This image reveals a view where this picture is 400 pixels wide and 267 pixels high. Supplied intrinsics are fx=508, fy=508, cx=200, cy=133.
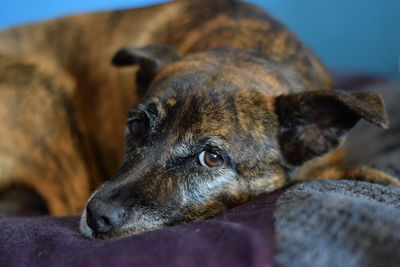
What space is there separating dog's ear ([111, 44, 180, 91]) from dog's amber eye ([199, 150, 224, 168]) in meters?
0.61

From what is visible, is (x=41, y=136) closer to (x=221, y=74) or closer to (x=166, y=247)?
(x=221, y=74)

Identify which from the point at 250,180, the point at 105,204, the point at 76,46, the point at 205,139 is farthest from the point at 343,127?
the point at 76,46

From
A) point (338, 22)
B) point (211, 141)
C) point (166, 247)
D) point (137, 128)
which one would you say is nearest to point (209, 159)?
point (211, 141)

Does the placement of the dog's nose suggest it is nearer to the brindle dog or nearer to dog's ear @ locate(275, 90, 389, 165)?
the brindle dog

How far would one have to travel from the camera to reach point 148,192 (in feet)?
5.08

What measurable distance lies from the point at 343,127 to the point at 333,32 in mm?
2766

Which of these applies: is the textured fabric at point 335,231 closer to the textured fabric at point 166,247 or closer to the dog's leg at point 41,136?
the textured fabric at point 166,247

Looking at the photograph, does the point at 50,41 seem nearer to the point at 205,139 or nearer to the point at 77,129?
the point at 77,129

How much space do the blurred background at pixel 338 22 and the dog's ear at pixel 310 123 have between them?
7.88 feet

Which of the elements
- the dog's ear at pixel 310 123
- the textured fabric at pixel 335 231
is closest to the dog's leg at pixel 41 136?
the dog's ear at pixel 310 123

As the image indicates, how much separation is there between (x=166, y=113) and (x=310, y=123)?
0.52 meters

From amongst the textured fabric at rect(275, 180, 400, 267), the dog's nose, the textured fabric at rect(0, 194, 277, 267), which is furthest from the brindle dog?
the textured fabric at rect(275, 180, 400, 267)

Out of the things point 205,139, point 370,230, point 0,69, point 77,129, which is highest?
point 370,230

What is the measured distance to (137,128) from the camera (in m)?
1.87
